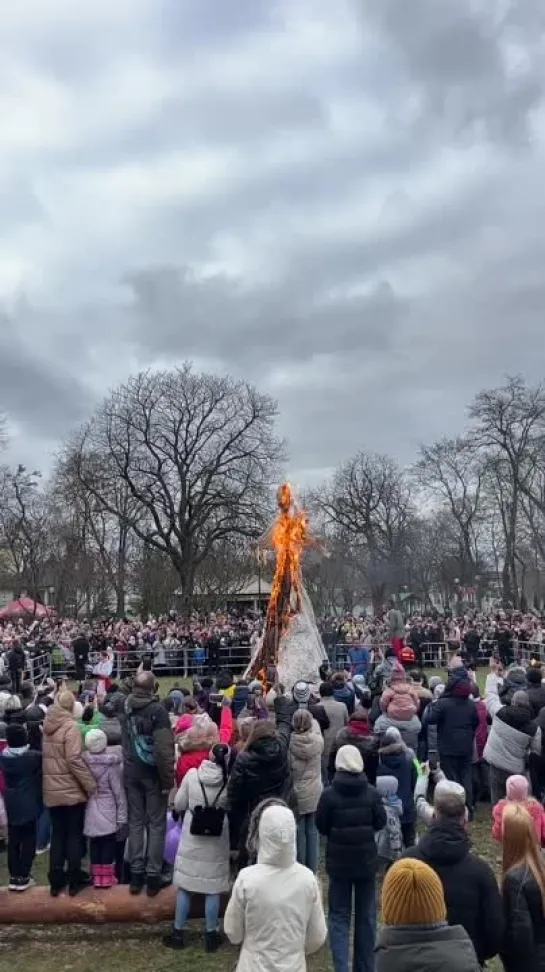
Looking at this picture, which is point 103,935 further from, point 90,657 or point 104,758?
point 90,657

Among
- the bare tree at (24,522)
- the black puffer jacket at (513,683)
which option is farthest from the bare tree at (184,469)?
the black puffer jacket at (513,683)

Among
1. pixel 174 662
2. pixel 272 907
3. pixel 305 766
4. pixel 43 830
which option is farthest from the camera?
pixel 174 662

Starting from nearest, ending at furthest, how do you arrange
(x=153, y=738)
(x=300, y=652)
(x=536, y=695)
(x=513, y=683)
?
1. (x=153, y=738)
2. (x=536, y=695)
3. (x=513, y=683)
4. (x=300, y=652)

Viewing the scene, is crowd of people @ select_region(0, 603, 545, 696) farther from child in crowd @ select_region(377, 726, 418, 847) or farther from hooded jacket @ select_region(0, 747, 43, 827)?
hooded jacket @ select_region(0, 747, 43, 827)

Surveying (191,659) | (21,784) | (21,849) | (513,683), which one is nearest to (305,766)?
(21,784)

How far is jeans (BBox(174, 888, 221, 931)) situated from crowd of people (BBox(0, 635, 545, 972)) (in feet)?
0.04

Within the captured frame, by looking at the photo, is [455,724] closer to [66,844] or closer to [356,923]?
[356,923]

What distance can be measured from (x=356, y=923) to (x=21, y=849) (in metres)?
3.05

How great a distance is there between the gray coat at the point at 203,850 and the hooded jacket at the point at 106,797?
83cm

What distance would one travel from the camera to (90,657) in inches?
1000

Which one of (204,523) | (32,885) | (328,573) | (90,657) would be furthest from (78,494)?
(32,885)

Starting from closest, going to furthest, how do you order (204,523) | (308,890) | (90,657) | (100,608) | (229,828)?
(308,890) < (229,828) < (90,657) < (204,523) < (100,608)

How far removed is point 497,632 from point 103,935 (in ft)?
71.0

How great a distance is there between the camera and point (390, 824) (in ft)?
23.2
